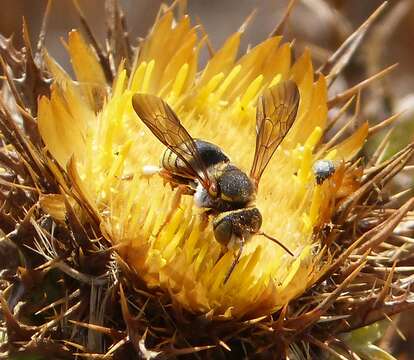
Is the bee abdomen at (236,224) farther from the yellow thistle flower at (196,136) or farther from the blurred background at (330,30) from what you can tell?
the blurred background at (330,30)

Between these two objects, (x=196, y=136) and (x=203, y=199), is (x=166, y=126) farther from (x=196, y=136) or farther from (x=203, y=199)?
(x=196, y=136)

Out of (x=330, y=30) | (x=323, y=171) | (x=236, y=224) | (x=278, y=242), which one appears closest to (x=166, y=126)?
(x=236, y=224)

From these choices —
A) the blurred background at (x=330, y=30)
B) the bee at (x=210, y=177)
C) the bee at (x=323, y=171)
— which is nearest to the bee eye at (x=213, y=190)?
the bee at (x=210, y=177)

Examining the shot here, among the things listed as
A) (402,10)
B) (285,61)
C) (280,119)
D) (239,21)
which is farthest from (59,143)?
(239,21)

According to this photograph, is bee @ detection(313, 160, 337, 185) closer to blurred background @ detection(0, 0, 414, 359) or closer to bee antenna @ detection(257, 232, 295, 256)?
bee antenna @ detection(257, 232, 295, 256)

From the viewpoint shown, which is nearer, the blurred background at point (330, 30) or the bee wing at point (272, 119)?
the bee wing at point (272, 119)

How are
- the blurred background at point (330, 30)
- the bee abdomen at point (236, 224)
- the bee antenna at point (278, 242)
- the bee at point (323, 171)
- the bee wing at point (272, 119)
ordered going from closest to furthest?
1. the bee abdomen at point (236, 224)
2. the bee antenna at point (278, 242)
3. the bee wing at point (272, 119)
4. the bee at point (323, 171)
5. the blurred background at point (330, 30)
